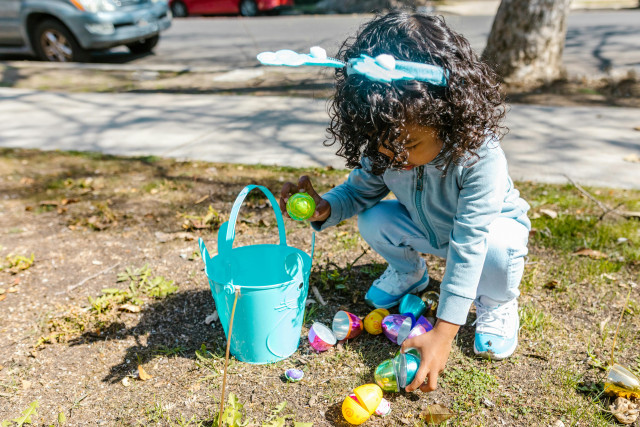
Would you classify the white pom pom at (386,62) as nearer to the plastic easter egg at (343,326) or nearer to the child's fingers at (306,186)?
the child's fingers at (306,186)

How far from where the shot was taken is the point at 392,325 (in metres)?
2.03

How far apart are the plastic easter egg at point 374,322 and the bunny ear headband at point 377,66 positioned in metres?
0.96

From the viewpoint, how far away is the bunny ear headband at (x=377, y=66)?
137 centimetres

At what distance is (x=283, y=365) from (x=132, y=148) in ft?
8.37

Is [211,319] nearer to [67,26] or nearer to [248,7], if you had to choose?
[67,26]

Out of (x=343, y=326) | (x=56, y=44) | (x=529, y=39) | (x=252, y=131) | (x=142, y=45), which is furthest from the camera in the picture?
(x=142, y=45)

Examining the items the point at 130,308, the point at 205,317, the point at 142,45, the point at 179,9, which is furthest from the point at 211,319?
the point at 179,9

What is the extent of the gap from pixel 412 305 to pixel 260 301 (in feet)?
2.15

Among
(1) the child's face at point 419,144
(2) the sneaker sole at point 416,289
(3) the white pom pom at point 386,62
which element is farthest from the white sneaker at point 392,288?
(3) the white pom pom at point 386,62

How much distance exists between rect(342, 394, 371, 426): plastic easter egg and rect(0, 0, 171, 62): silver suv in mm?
6569

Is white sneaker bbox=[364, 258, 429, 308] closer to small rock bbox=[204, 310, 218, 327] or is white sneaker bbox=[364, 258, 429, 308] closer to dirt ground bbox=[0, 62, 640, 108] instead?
small rock bbox=[204, 310, 218, 327]

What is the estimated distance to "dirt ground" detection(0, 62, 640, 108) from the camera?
493 centimetres

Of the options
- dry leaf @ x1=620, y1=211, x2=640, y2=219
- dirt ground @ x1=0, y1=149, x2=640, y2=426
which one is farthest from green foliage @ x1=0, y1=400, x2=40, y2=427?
dry leaf @ x1=620, y1=211, x2=640, y2=219

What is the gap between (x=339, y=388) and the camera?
1845mm
